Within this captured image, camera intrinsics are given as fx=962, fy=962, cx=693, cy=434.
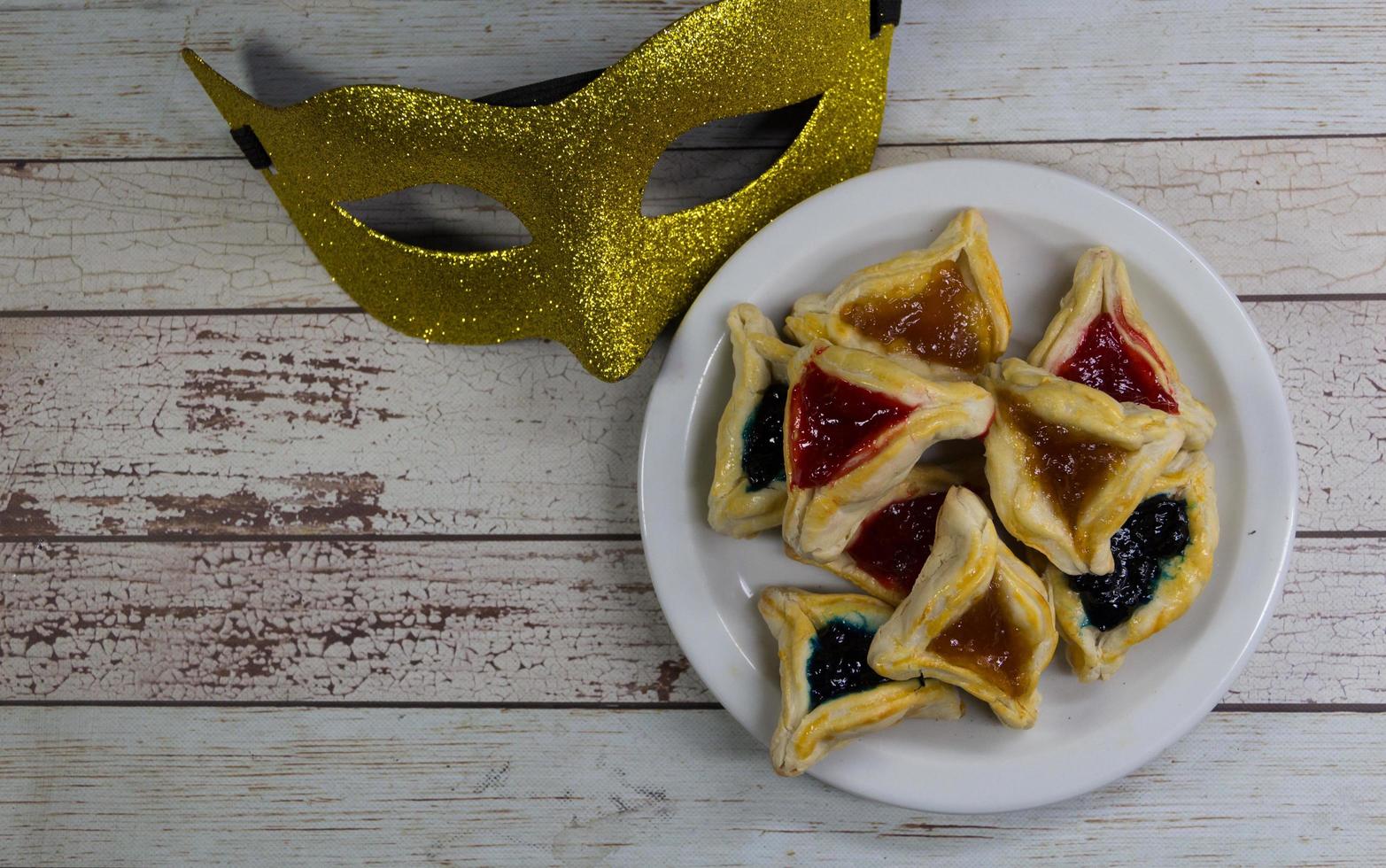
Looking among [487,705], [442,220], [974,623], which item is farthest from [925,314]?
[487,705]

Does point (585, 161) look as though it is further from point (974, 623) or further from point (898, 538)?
point (974, 623)

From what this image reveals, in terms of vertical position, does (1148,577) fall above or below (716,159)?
below

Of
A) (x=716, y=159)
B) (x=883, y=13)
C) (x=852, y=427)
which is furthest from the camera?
(x=716, y=159)

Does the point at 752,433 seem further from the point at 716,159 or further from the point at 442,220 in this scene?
the point at 442,220

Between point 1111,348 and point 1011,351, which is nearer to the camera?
point 1111,348

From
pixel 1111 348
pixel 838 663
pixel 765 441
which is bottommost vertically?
pixel 838 663

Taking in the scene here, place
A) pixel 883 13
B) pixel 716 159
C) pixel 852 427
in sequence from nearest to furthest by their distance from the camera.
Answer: pixel 852 427, pixel 883 13, pixel 716 159

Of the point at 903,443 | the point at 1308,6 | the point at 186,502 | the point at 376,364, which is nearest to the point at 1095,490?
the point at 903,443
